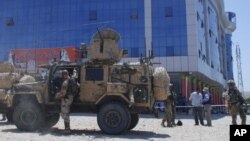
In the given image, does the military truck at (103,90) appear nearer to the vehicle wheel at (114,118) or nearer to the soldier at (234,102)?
the vehicle wheel at (114,118)

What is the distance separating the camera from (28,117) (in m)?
12.1

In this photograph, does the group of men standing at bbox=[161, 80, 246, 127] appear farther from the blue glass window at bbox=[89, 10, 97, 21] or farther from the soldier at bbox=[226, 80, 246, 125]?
the blue glass window at bbox=[89, 10, 97, 21]

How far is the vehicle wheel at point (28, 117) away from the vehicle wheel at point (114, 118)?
82.4 inches

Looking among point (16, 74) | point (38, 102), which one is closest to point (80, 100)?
point (38, 102)

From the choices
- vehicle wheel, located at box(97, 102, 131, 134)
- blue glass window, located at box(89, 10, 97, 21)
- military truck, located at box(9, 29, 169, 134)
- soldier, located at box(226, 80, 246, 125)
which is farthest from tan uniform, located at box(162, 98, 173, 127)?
blue glass window, located at box(89, 10, 97, 21)

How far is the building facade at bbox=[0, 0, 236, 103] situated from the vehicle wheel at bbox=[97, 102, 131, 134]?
2272 cm

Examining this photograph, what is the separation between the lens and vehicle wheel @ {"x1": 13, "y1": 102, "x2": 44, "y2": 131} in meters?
12.0

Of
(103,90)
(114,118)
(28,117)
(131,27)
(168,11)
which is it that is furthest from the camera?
(131,27)

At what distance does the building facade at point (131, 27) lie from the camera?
36906 mm

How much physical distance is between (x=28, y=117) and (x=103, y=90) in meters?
2.63

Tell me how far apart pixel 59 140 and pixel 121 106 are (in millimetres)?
2314

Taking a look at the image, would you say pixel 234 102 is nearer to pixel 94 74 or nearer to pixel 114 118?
pixel 114 118

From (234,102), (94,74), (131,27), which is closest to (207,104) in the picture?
(234,102)

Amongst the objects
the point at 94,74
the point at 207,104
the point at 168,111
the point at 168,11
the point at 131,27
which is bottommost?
the point at 168,111
